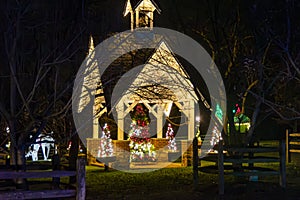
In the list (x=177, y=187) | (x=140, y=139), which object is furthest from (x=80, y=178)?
(x=140, y=139)

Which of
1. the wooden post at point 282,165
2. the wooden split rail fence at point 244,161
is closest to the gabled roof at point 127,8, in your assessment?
the wooden split rail fence at point 244,161

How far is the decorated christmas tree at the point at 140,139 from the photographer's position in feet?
68.3

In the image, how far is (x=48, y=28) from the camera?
10.7m

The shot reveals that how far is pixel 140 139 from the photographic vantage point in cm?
2081

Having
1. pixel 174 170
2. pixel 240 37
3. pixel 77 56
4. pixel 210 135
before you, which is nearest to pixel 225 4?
pixel 240 37

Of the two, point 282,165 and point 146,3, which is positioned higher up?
point 146,3

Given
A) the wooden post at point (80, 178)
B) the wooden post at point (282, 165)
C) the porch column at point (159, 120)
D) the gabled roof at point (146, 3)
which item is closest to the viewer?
the wooden post at point (80, 178)

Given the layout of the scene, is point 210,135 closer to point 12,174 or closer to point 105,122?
point 105,122

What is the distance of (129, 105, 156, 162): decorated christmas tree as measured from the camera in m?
20.8

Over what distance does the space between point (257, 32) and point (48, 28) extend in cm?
620

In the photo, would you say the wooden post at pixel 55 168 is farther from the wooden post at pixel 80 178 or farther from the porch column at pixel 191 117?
the porch column at pixel 191 117

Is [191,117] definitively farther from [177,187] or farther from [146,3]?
[177,187]

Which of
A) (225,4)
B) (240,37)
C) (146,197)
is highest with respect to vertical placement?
(225,4)

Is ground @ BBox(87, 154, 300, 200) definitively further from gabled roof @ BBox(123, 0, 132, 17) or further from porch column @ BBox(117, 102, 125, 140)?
gabled roof @ BBox(123, 0, 132, 17)
